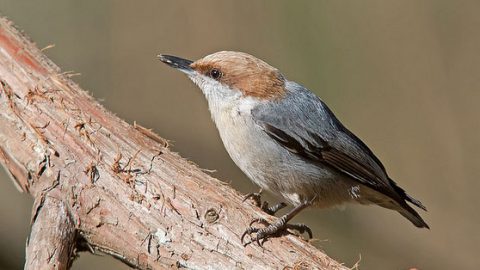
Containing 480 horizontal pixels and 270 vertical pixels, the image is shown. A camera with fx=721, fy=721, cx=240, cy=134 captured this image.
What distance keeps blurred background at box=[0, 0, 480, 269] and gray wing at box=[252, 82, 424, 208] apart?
1621 mm

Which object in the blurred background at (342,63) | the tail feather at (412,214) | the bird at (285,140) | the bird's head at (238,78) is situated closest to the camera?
the bird at (285,140)

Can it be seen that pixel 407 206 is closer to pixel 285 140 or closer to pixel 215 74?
pixel 285 140

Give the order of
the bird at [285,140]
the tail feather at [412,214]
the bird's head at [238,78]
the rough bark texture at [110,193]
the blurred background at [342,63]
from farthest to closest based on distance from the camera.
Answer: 1. the blurred background at [342,63]
2. the tail feather at [412,214]
3. the bird's head at [238,78]
4. the bird at [285,140]
5. the rough bark texture at [110,193]

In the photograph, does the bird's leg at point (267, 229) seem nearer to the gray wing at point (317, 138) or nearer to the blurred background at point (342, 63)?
the gray wing at point (317, 138)

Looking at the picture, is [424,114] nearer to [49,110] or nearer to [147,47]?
[147,47]

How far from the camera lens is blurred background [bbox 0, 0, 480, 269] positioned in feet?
18.3

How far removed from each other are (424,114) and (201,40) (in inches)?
74.0

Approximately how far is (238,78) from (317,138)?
53cm

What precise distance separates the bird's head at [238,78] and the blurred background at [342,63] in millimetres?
1539

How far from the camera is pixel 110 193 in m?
3.32

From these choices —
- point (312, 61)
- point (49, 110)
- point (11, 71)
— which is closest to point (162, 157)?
point (49, 110)

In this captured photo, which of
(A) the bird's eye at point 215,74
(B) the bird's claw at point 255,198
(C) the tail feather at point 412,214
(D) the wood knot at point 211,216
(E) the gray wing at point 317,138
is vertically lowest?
(D) the wood knot at point 211,216

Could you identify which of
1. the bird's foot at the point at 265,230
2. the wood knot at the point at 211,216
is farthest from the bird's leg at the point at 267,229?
the wood knot at the point at 211,216

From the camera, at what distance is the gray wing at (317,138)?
3.76m
